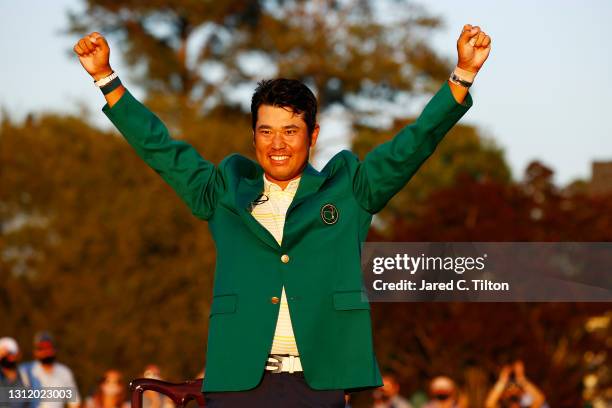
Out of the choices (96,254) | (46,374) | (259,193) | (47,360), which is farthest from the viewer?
(96,254)

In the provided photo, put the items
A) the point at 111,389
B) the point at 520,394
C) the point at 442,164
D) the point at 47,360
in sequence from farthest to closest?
the point at 442,164 < the point at 520,394 < the point at 111,389 < the point at 47,360

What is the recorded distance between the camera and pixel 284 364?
4.50 metres

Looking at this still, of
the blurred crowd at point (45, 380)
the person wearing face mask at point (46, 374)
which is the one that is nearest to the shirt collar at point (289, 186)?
the blurred crowd at point (45, 380)

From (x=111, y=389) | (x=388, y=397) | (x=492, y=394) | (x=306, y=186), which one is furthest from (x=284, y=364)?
(x=492, y=394)

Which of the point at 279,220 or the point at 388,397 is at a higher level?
the point at 388,397

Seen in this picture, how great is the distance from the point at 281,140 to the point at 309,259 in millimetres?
416

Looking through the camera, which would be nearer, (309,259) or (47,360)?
(309,259)

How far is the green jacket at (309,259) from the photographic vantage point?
14.6 ft

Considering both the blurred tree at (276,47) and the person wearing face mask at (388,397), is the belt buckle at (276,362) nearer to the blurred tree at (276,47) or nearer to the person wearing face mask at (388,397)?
the person wearing face mask at (388,397)

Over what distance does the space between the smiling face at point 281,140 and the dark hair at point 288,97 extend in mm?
18

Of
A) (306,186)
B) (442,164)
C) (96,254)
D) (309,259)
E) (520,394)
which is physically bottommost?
(309,259)

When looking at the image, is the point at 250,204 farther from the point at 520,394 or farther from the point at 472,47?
the point at 520,394

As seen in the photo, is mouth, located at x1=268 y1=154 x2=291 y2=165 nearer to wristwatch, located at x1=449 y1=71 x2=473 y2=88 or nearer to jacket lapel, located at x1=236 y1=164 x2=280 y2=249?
jacket lapel, located at x1=236 y1=164 x2=280 y2=249

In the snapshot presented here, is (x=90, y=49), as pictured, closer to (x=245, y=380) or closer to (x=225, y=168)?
(x=225, y=168)
